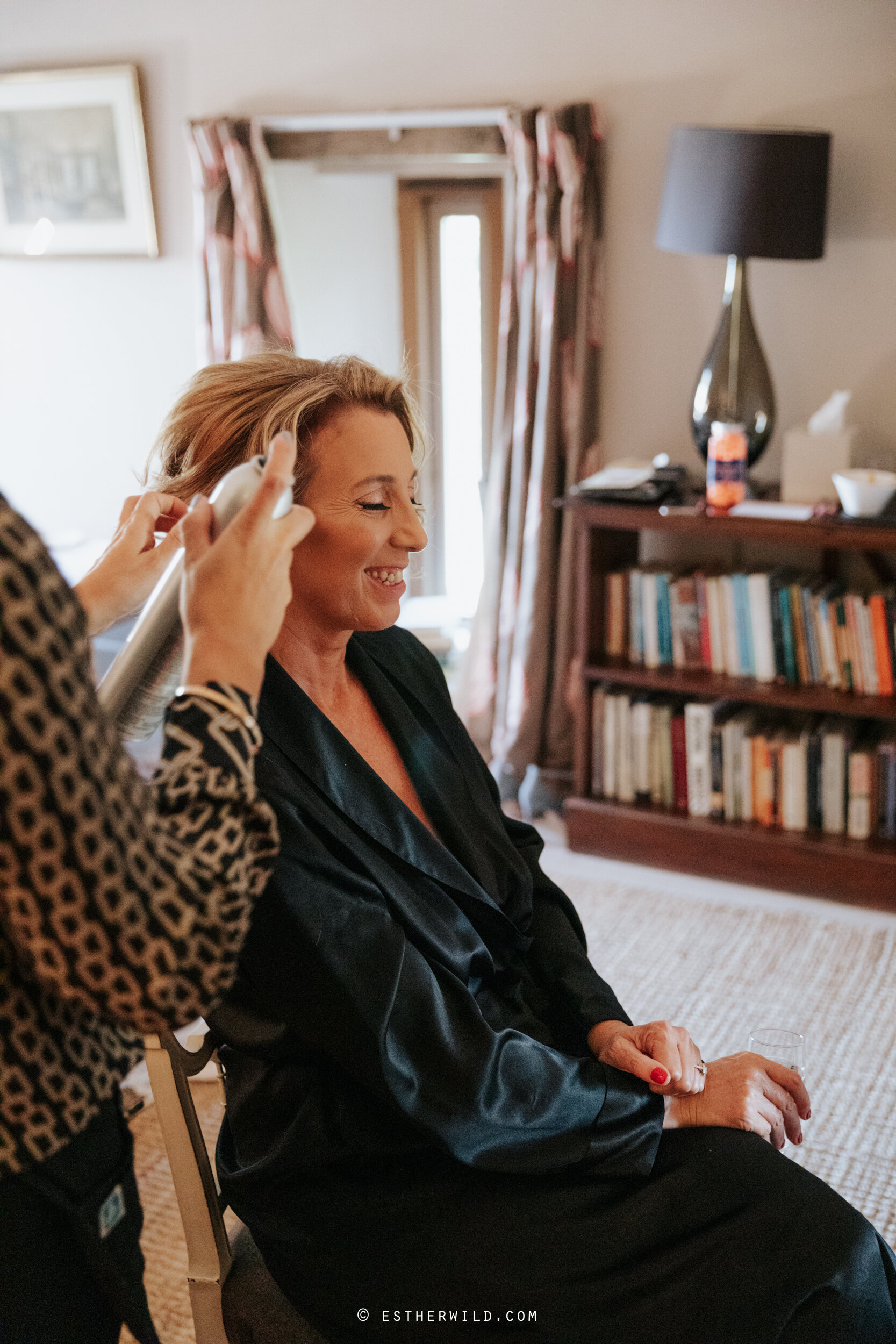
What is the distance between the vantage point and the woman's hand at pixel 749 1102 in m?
1.20

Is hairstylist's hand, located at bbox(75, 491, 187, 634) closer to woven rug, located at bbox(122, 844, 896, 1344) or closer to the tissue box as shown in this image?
woven rug, located at bbox(122, 844, 896, 1344)

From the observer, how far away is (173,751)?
29.5 inches

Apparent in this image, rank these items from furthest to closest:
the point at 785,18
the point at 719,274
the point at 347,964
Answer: the point at 719,274
the point at 785,18
the point at 347,964

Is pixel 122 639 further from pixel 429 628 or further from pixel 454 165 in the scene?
pixel 454 165

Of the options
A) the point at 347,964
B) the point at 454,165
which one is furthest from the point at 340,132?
the point at 347,964

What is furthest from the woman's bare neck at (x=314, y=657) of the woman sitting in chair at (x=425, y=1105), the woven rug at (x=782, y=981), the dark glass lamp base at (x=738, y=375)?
the dark glass lamp base at (x=738, y=375)

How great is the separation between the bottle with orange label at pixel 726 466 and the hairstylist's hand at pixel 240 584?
6.78 ft

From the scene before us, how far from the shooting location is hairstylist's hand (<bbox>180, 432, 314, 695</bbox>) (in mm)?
778

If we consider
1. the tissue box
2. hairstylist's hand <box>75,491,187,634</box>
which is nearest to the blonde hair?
hairstylist's hand <box>75,491,187,634</box>

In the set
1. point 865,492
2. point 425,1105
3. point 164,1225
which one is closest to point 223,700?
point 425,1105

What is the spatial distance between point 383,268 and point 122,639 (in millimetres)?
1458

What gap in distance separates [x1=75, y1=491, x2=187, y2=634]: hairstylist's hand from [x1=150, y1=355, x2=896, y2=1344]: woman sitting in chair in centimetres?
11

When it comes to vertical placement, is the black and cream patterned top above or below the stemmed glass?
above

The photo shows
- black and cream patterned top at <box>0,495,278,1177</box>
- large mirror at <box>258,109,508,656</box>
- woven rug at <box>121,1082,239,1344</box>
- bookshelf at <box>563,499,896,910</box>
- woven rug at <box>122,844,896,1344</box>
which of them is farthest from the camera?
large mirror at <box>258,109,508,656</box>
